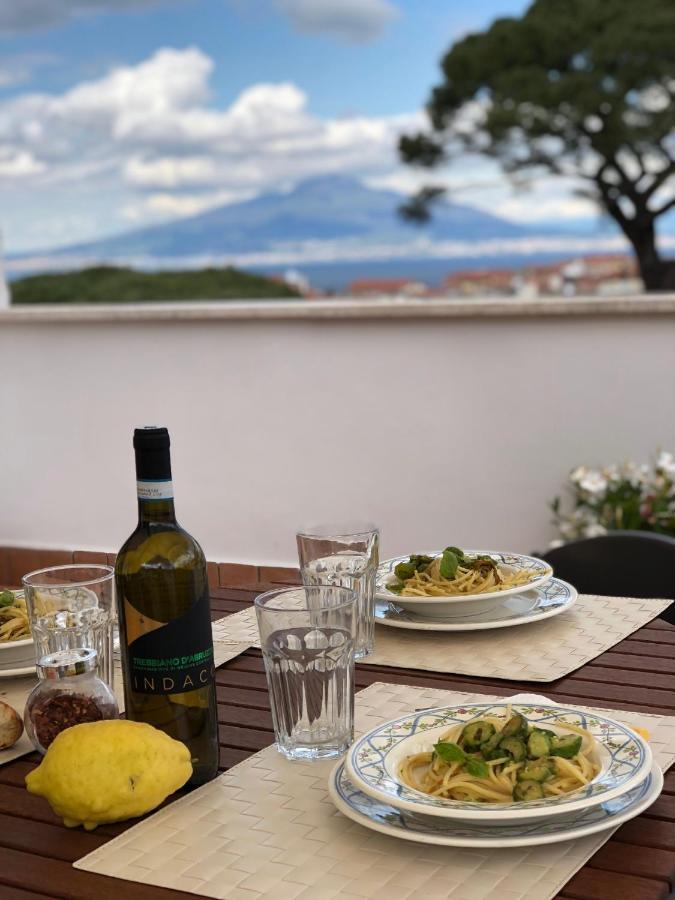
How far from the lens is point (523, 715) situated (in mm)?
1028

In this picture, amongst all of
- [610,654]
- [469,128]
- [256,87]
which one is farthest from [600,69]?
[610,654]

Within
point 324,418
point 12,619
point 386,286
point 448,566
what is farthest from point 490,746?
point 386,286

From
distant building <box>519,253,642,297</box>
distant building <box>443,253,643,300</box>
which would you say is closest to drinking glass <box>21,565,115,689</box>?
distant building <box>519,253,642,297</box>

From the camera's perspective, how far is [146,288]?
16.8 m

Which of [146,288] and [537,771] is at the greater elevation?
[146,288]

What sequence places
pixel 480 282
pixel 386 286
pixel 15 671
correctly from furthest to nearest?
pixel 386 286, pixel 480 282, pixel 15 671

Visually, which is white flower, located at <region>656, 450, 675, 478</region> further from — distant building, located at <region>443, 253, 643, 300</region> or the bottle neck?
distant building, located at <region>443, 253, 643, 300</region>

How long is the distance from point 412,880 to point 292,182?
2253 cm

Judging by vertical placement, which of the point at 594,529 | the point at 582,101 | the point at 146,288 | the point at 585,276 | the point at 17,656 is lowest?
the point at 594,529

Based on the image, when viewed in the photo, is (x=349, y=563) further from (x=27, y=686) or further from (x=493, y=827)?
(x=493, y=827)

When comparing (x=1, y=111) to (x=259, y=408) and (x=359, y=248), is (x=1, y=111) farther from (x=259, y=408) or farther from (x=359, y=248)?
(x=259, y=408)

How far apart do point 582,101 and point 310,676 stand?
12315 millimetres

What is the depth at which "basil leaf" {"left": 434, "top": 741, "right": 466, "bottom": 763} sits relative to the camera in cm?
91

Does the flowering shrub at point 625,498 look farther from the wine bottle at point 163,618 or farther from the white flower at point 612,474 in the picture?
the wine bottle at point 163,618
